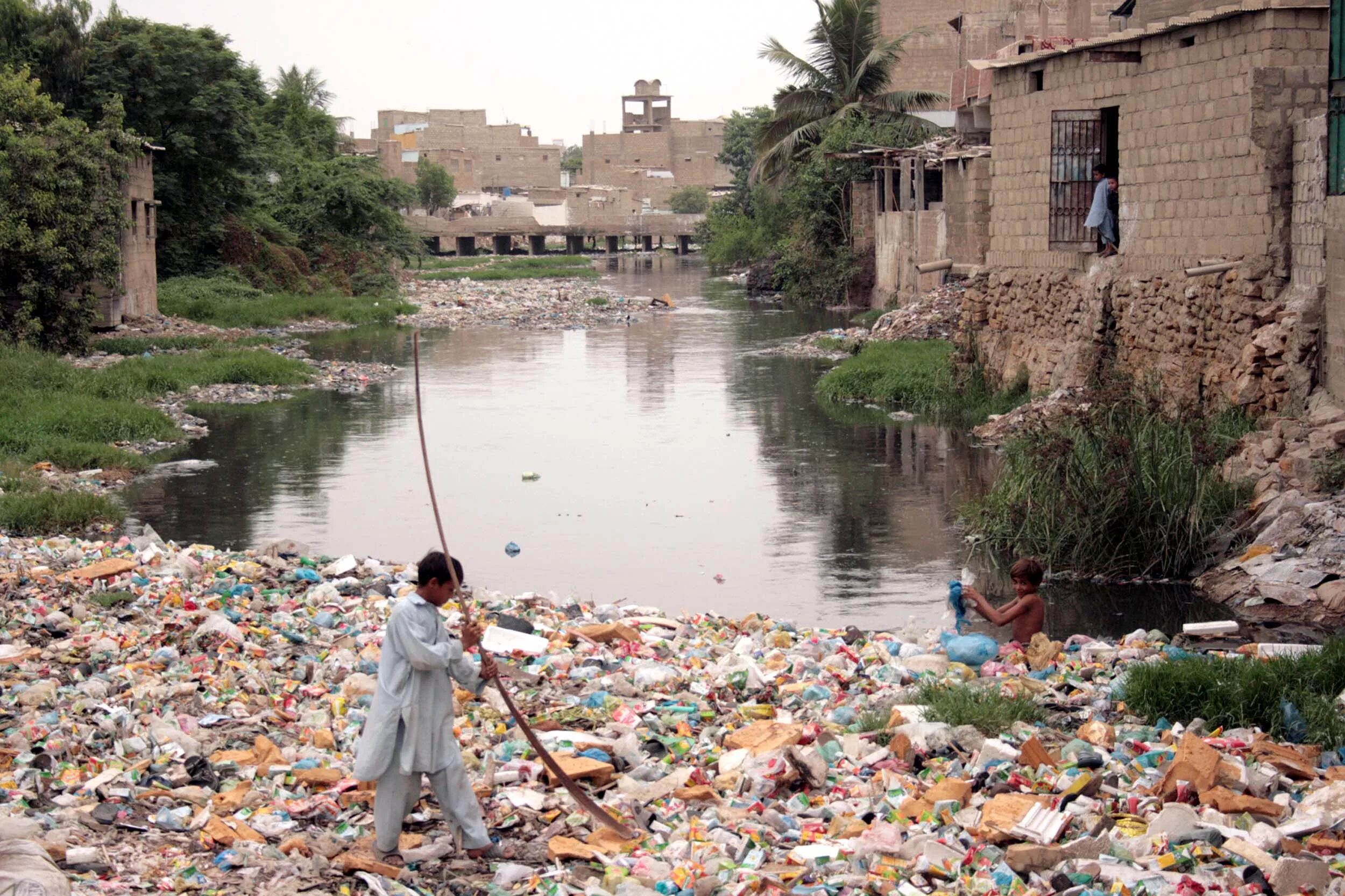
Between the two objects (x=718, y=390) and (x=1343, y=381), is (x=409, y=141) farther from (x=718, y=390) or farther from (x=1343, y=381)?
(x=1343, y=381)

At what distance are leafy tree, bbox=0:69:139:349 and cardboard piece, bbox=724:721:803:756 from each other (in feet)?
54.6

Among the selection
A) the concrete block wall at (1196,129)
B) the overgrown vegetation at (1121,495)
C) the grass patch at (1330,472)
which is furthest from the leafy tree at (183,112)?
the grass patch at (1330,472)

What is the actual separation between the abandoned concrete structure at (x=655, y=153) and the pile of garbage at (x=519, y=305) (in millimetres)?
43292

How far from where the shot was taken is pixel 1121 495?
32.2 ft

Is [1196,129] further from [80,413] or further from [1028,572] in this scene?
[80,413]

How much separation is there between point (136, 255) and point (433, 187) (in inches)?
2203

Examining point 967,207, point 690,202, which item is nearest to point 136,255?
point 967,207

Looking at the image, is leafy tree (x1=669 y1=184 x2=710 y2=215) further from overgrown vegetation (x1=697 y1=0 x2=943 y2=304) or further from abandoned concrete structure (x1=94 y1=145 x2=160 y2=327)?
abandoned concrete structure (x1=94 y1=145 x2=160 y2=327)

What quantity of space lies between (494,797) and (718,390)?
15385 mm

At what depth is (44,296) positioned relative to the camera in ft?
67.6

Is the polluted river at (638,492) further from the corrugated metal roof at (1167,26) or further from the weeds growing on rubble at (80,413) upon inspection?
the corrugated metal roof at (1167,26)

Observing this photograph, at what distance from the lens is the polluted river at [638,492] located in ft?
33.2

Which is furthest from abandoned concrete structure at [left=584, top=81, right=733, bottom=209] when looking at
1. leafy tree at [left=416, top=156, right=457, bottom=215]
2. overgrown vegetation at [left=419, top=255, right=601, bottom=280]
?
overgrown vegetation at [left=419, top=255, right=601, bottom=280]

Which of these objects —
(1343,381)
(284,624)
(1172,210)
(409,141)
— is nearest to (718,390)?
(1172,210)
